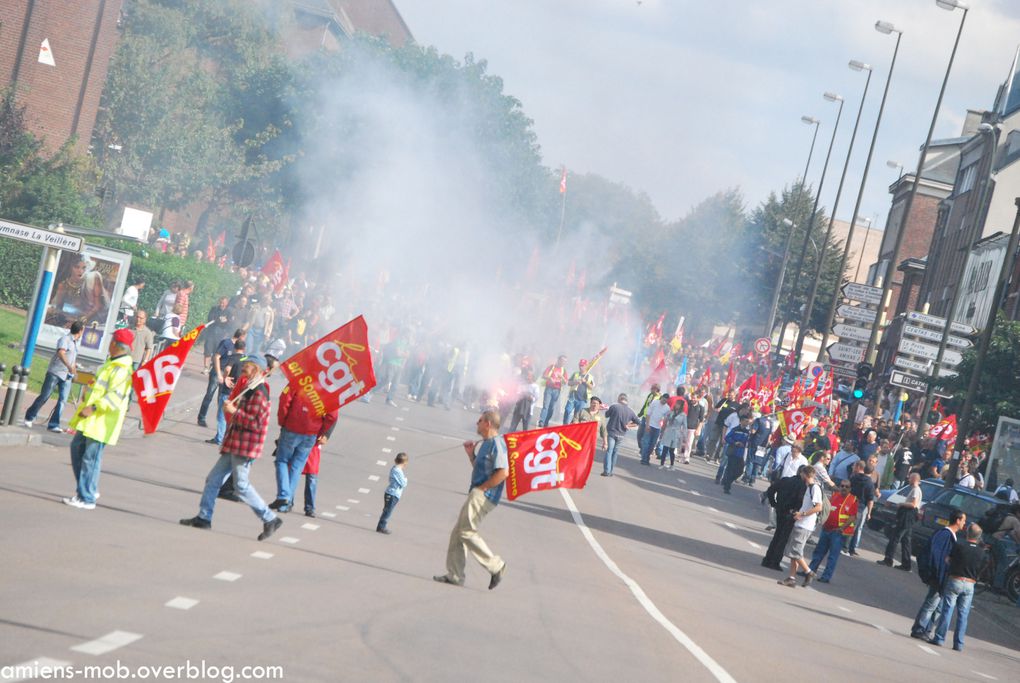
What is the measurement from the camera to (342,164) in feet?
216

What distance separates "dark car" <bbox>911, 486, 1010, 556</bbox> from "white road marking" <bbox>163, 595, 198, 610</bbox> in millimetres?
17947

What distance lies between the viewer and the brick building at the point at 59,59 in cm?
4894

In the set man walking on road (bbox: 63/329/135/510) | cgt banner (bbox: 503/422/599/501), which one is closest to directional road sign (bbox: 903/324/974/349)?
cgt banner (bbox: 503/422/599/501)

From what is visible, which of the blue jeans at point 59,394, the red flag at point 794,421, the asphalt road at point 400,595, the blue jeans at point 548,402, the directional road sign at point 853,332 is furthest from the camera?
the directional road sign at point 853,332


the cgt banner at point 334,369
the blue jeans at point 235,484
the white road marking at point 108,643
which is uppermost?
the cgt banner at point 334,369

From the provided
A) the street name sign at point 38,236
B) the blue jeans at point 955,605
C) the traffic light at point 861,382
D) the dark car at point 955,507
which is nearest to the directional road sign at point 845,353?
the traffic light at point 861,382

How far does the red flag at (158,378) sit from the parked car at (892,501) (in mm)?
16355

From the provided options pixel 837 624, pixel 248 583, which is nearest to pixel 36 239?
pixel 248 583

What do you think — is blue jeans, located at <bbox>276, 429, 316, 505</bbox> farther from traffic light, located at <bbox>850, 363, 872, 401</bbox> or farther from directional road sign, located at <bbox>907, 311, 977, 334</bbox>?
directional road sign, located at <bbox>907, 311, 977, 334</bbox>

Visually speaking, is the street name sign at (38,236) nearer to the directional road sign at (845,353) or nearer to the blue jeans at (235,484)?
the blue jeans at (235,484)

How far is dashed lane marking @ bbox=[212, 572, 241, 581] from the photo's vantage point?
405 inches

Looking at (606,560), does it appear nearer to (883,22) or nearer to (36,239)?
(36,239)

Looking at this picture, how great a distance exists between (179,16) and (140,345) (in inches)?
1808

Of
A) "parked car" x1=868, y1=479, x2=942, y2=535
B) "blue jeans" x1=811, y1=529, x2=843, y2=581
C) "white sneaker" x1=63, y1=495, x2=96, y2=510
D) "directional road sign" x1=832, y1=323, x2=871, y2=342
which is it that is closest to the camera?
"white sneaker" x1=63, y1=495, x2=96, y2=510
